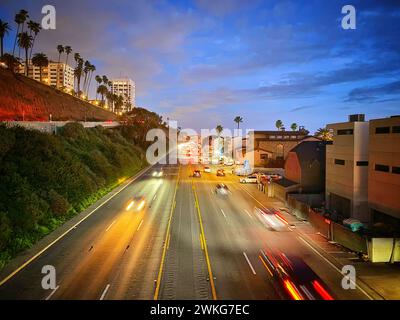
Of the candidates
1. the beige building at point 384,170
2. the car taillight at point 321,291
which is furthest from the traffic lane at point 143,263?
the beige building at point 384,170

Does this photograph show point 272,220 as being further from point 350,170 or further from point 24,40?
point 24,40

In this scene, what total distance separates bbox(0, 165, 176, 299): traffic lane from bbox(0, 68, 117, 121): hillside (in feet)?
121

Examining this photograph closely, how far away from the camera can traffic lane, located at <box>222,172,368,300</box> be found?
18031 millimetres

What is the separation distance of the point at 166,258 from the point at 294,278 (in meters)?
8.60

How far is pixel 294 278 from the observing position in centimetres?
1862

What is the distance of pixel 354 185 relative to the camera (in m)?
34.3

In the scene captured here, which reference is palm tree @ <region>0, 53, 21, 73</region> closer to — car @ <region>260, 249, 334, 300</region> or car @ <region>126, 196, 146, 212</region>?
car @ <region>126, 196, 146, 212</region>

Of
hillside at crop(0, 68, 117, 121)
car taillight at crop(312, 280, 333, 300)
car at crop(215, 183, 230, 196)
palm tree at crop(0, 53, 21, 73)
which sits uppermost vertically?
palm tree at crop(0, 53, 21, 73)

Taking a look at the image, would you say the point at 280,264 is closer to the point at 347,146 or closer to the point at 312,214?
the point at 312,214

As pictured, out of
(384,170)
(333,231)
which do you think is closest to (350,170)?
(384,170)

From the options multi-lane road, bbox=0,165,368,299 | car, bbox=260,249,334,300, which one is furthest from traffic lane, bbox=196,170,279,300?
car, bbox=260,249,334,300

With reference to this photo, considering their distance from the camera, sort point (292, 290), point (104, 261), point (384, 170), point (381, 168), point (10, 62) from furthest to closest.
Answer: point (10, 62)
point (381, 168)
point (384, 170)
point (104, 261)
point (292, 290)
